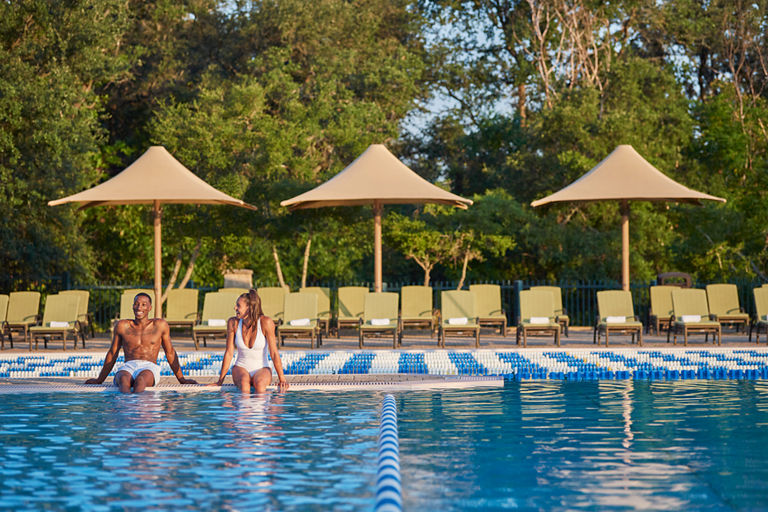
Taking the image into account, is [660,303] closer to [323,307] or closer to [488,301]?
[488,301]

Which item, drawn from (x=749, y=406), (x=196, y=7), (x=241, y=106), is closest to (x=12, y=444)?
(x=749, y=406)

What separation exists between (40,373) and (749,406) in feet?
25.1

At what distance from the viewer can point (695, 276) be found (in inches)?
835

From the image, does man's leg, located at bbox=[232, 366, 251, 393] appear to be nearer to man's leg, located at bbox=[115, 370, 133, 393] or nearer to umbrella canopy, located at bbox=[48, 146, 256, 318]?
man's leg, located at bbox=[115, 370, 133, 393]

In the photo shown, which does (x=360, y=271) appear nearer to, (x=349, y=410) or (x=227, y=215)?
(x=227, y=215)

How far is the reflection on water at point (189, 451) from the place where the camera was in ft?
16.4

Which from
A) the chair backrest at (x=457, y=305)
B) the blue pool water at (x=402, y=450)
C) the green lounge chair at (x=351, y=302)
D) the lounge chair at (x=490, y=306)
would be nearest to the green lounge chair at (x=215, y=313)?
the green lounge chair at (x=351, y=302)

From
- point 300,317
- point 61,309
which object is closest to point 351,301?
point 300,317

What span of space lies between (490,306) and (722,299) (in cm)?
343

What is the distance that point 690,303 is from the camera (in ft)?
44.9

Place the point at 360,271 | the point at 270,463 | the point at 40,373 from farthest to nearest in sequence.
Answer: the point at 360,271
the point at 40,373
the point at 270,463

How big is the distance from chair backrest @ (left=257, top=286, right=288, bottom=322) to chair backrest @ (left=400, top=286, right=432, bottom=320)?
1.84 m

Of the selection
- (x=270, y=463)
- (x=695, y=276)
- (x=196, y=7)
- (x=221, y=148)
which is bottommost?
(x=270, y=463)

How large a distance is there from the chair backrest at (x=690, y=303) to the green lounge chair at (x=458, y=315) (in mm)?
2866
